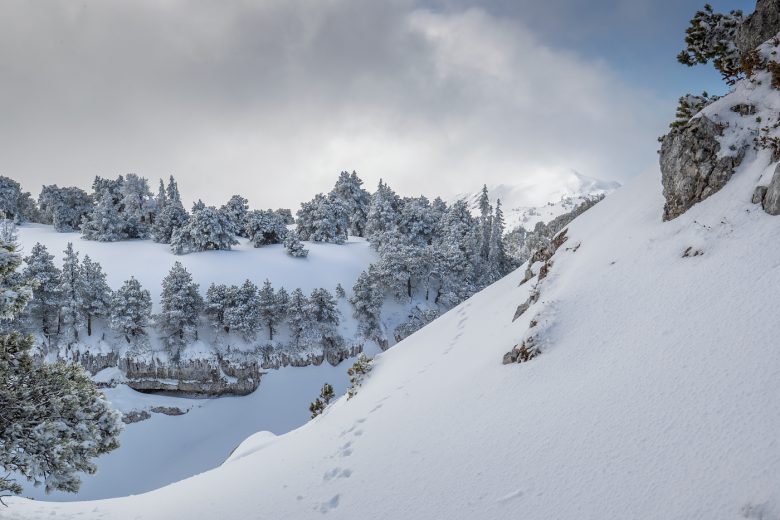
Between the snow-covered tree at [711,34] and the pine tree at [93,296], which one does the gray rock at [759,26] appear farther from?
the pine tree at [93,296]

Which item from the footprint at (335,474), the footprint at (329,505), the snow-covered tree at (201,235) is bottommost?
the footprint at (329,505)

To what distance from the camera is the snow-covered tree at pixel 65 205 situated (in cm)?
6550

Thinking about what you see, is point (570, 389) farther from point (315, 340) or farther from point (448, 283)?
point (448, 283)

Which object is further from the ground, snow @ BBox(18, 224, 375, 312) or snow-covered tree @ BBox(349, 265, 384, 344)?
snow @ BBox(18, 224, 375, 312)

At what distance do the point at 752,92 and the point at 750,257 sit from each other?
21.7 feet

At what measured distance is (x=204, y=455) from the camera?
30828 mm

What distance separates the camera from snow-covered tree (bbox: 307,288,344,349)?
152ft

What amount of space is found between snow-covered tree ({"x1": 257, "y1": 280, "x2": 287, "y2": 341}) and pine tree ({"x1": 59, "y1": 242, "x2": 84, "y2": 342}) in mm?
16314

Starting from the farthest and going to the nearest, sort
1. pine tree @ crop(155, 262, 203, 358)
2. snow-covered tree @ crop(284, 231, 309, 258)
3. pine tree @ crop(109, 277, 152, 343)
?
snow-covered tree @ crop(284, 231, 309, 258) < pine tree @ crop(155, 262, 203, 358) < pine tree @ crop(109, 277, 152, 343)

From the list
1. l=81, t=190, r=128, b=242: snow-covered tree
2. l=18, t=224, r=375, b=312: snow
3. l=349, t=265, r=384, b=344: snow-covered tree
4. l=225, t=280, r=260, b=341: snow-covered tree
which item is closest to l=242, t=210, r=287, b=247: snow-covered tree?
l=18, t=224, r=375, b=312: snow

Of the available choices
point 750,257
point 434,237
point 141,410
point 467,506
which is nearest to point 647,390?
point 467,506

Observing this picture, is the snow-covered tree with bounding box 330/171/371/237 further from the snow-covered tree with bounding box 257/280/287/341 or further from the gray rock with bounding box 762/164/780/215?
the gray rock with bounding box 762/164/780/215

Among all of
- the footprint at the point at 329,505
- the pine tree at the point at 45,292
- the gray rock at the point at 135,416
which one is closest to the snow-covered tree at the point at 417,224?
the gray rock at the point at 135,416

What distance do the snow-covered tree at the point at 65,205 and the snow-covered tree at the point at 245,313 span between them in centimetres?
4068
